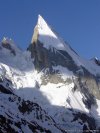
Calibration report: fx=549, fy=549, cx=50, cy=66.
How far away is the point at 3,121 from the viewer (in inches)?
7731

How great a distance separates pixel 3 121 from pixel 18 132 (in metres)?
9.67

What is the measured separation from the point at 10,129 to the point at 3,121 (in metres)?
8.68

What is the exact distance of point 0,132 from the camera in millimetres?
175875

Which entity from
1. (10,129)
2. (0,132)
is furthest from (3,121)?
(0,132)

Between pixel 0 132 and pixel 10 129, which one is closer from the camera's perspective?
pixel 0 132

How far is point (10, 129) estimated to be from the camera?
18850 centimetres

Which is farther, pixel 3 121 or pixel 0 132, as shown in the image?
pixel 3 121

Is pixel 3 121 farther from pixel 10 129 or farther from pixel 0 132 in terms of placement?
pixel 0 132

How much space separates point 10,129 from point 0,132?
42.1ft

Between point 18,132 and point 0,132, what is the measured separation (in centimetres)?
1437

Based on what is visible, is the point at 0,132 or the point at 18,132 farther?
the point at 18,132

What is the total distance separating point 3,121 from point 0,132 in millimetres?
20567
